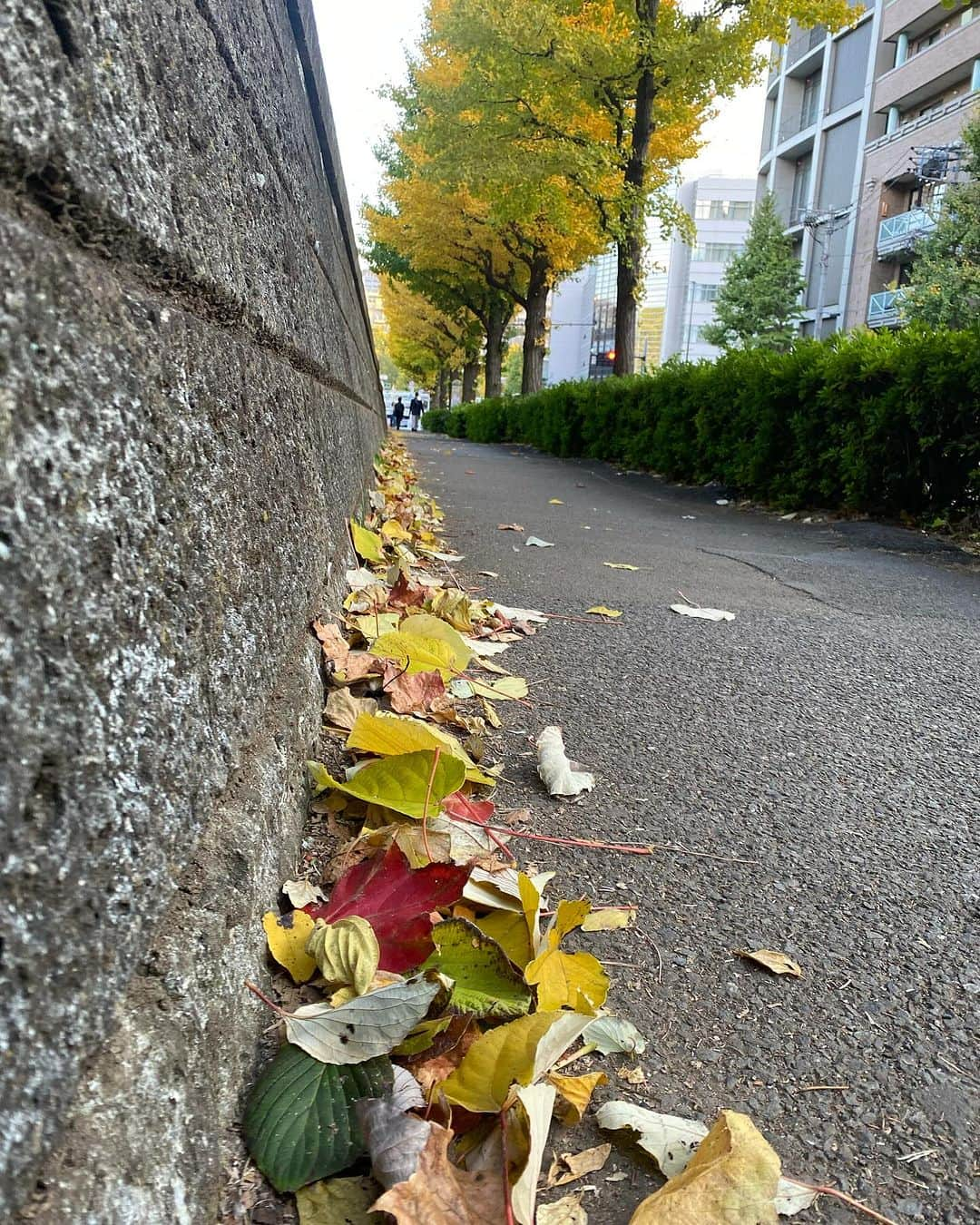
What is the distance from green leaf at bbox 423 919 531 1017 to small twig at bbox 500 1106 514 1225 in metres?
0.15

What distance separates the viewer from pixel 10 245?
443 mm

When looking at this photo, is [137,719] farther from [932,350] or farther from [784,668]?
[932,350]

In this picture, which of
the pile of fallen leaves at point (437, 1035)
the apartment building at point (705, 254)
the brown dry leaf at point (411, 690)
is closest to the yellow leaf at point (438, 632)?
the brown dry leaf at point (411, 690)

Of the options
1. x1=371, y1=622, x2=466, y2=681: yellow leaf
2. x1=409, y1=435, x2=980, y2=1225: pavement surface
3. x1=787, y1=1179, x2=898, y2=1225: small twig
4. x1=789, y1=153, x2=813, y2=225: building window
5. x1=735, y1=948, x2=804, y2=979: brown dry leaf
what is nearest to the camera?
x1=787, y1=1179, x2=898, y2=1225: small twig

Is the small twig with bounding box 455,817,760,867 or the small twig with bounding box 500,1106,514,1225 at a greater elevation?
the small twig with bounding box 500,1106,514,1225

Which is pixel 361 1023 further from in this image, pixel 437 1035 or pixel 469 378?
pixel 469 378

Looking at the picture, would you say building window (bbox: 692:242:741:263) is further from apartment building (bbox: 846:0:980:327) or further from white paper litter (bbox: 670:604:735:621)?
white paper litter (bbox: 670:604:735:621)

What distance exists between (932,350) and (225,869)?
6449 mm

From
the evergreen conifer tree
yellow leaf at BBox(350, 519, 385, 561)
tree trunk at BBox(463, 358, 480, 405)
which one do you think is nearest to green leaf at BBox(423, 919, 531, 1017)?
yellow leaf at BBox(350, 519, 385, 561)

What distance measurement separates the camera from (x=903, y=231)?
32.3 m

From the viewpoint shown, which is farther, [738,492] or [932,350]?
[738,492]

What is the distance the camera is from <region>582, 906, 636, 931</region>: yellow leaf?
1243 millimetres

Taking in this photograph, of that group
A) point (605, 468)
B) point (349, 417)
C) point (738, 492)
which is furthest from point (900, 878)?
point (605, 468)

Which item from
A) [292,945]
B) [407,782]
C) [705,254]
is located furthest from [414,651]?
[705,254]
